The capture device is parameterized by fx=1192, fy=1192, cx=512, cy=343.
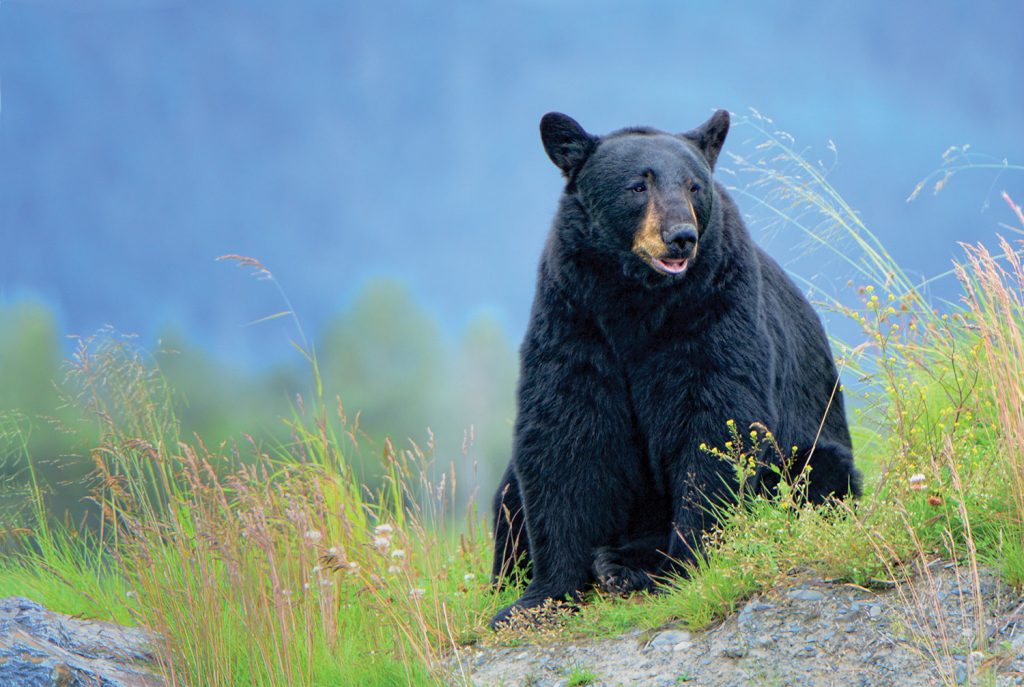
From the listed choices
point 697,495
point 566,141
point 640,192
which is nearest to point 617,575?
point 697,495

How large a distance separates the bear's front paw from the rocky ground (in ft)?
1.12

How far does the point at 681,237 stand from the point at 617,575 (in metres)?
1.43

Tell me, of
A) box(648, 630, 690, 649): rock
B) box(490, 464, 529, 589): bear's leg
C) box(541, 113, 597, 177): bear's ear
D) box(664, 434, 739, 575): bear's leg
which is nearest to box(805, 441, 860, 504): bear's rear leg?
box(664, 434, 739, 575): bear's leg

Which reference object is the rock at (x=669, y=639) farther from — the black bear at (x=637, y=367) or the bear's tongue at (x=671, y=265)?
the bear's tongue at (x=671, y=265)

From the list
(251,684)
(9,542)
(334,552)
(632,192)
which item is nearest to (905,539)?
(632,192)

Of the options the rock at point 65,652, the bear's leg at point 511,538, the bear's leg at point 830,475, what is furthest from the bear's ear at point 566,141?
the rock at point 65,652

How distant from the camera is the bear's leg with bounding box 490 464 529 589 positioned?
18.0 ft

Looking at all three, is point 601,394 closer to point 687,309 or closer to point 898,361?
point 687,309

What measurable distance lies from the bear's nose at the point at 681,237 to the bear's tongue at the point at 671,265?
0.07 m

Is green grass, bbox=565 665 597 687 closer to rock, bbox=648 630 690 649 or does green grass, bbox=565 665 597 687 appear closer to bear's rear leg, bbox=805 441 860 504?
rock, bbox=648 630 690 649

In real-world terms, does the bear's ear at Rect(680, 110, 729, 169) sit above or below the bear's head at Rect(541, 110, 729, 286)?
above

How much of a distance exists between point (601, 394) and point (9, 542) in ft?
11.1

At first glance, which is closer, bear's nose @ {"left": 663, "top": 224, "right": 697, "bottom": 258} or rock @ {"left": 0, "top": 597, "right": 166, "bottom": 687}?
rock @ {"left": 0, "top": 597, "right": 166, "bottom": 687}

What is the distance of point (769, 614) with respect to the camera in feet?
14.0
